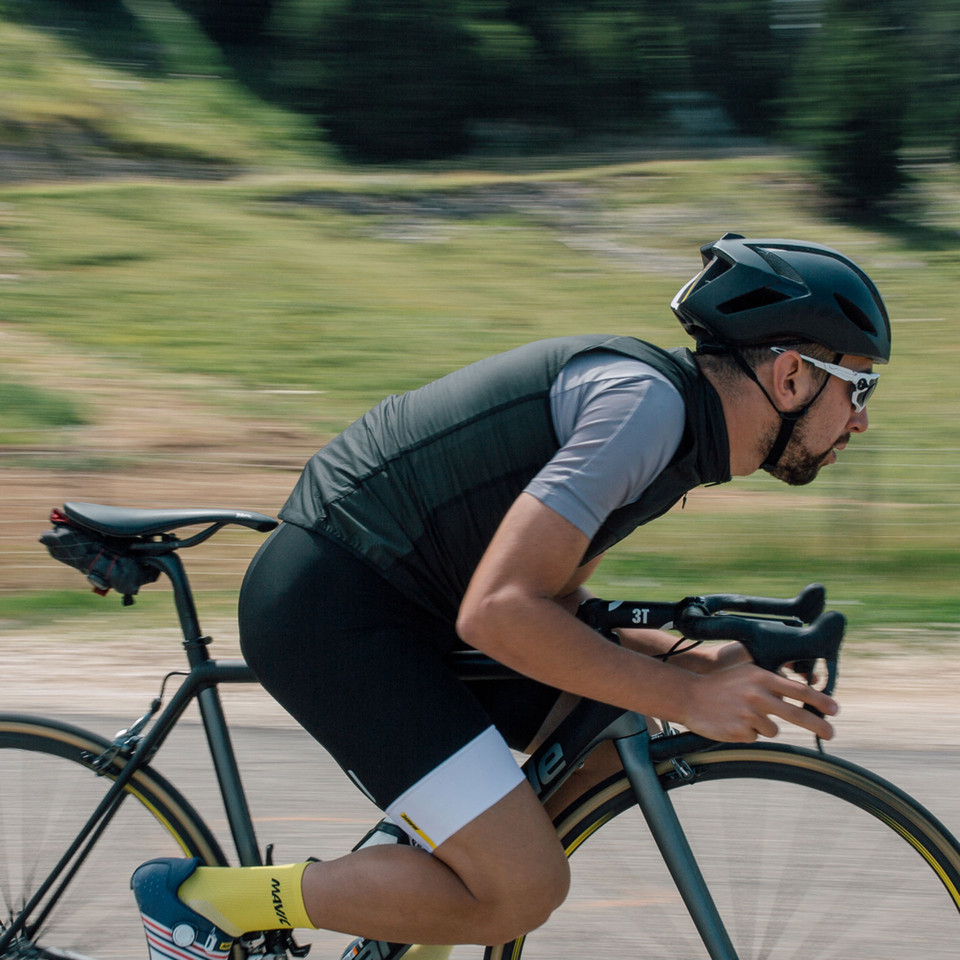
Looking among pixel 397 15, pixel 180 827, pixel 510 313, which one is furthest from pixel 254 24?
pixel 180 827

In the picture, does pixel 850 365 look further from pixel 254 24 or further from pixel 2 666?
pixel 254 24

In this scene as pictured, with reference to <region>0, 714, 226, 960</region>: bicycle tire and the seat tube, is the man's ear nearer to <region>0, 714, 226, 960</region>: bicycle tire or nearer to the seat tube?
the seat tube

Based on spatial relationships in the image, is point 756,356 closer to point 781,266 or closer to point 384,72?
point 781,266

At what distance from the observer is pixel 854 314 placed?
2361mm

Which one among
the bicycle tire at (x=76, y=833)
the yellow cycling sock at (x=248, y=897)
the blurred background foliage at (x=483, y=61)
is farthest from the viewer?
the blurred background foliage at (x=483, y=61)

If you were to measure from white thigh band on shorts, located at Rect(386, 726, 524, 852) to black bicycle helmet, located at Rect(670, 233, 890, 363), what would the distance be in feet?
2.97

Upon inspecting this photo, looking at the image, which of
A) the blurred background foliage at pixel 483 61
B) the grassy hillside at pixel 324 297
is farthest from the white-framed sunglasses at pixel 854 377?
the blurred background foliage at pixel 483 61

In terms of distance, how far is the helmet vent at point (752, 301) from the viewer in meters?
2.35

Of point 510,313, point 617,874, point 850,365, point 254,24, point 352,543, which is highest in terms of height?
point 254,24

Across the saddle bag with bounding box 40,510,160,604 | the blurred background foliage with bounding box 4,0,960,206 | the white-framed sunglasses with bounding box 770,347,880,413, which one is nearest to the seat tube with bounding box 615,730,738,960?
the white-framed sunglasses with bounding box 770,347,880,413

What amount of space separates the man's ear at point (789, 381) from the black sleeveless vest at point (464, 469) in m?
0.13

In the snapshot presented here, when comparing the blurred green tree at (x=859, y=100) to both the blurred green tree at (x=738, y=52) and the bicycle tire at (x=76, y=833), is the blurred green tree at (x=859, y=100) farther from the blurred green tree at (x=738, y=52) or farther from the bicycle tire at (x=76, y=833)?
the bicycle tire at (x=76, y=833)

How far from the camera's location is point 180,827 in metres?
2.70

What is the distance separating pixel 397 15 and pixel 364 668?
120 feet
